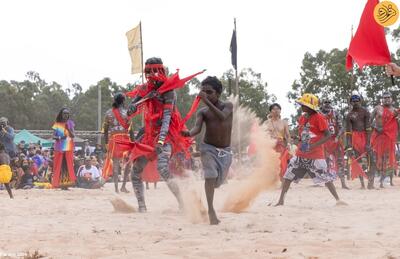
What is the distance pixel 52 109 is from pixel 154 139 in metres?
58.2

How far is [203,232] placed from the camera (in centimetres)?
594

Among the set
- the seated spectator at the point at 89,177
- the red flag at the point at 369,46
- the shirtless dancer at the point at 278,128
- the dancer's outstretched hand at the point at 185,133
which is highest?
the red flag at the point at 369,46

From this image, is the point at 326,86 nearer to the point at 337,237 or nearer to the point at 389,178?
the point at 389,178

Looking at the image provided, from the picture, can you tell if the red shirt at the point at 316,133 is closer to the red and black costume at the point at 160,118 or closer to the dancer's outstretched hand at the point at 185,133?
the red and black costume at the point at 160,118

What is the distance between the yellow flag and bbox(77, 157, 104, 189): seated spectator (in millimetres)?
4615

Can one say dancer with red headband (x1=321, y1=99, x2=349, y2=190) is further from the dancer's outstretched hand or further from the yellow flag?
the yellow flag

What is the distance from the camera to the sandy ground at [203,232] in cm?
483

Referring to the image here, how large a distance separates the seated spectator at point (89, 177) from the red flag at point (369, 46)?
9060mm

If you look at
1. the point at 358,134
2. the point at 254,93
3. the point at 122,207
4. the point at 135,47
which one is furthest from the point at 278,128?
the point at 254,93

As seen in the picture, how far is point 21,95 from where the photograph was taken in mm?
57656

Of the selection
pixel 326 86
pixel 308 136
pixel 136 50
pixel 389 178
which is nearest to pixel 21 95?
pixel 326 86

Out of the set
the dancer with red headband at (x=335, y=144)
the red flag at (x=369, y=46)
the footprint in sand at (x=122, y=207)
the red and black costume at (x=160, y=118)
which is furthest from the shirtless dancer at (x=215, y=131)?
the dancer with red headband at (x=335, y=144)

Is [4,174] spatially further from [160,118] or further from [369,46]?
[369,46]

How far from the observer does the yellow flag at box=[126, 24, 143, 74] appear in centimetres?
1953
